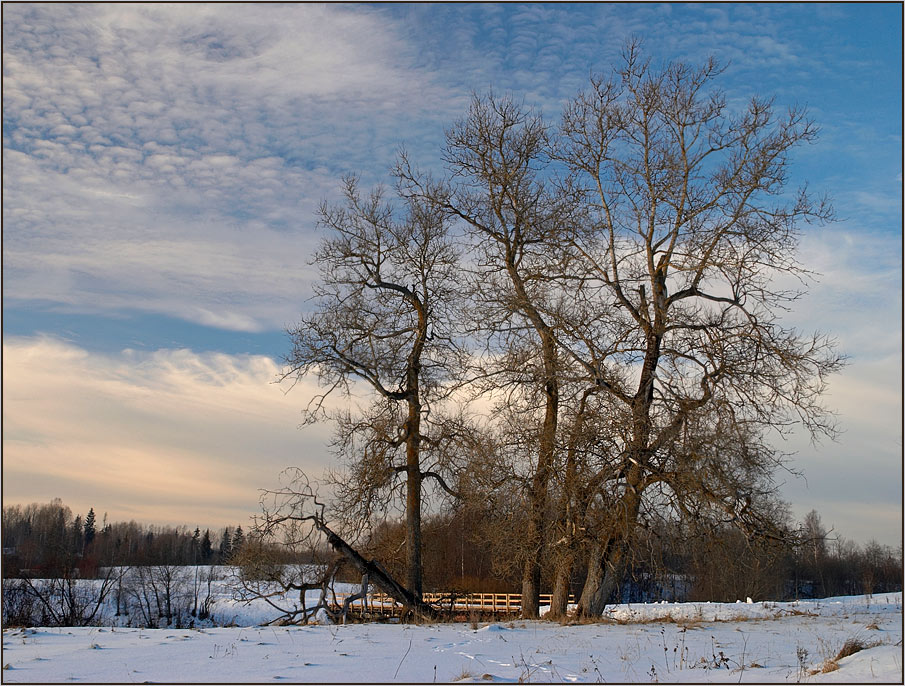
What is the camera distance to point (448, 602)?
20.0 meters

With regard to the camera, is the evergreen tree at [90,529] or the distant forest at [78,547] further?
the evergreen tree at [90,529]

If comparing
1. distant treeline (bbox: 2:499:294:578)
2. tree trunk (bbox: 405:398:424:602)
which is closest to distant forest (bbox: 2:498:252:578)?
distant treeline (bbox: 2:499:294:578)

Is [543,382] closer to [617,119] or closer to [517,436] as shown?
[517,436]

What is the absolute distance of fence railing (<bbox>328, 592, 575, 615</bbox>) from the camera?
1636cm

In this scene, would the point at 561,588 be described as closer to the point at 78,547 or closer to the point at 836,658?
the point at 836,658

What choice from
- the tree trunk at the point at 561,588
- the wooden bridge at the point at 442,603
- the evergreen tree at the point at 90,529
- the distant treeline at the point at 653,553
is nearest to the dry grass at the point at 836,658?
the distant treeline at the point at 653,553

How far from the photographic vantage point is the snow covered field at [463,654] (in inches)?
264

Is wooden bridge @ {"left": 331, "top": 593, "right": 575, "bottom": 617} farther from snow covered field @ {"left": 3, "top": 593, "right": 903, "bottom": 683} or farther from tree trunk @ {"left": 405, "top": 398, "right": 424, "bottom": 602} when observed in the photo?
snow covered field @ {"left": 3, "top": 593, "right": 903, "bottom": 683}

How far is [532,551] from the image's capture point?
46.2 ft

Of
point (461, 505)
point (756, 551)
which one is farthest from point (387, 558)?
point (756, 551)

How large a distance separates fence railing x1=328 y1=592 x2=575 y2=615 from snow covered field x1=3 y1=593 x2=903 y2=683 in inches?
181

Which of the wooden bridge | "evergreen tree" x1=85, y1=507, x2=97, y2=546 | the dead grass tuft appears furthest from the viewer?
"evergreen tree" x1=85, y1=507, x2=97, y2=546

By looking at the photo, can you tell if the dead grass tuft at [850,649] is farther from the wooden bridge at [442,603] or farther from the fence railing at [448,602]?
the fence railing at [448,602]

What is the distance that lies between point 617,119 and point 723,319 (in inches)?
187
